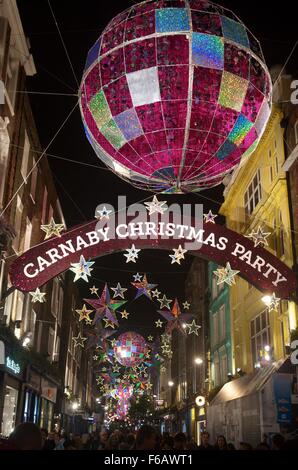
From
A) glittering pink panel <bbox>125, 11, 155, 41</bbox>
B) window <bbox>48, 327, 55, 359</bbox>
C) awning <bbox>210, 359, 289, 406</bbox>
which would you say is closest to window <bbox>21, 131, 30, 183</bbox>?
awning <bbox>210, 359, 289, 406</bbox>

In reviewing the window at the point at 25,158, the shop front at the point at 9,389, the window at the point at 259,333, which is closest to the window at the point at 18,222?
the window at the point at 25,158

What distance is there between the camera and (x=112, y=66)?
7.77 m

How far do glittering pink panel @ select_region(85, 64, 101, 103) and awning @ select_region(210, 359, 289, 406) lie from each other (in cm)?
1346

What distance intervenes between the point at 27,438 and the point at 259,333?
21.8 metres

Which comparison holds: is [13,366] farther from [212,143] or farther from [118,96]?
[118,96]

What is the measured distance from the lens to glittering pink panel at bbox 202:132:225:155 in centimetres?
825

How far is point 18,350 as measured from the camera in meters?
22.6

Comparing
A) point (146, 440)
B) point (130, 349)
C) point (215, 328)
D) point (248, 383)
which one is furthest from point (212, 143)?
point (215, 328)

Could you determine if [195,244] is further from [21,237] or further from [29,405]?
[29,405]

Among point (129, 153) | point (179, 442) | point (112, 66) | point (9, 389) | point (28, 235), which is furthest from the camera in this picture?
point (28, 235)

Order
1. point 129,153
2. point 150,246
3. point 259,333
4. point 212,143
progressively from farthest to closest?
point 259,333, point 150,246, point 129,153, point 212,143

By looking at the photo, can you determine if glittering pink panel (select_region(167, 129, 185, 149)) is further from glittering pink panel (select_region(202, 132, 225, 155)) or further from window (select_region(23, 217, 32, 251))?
window (select_region(23, 217, 32, 251))

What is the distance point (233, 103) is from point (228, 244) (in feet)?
21.6
